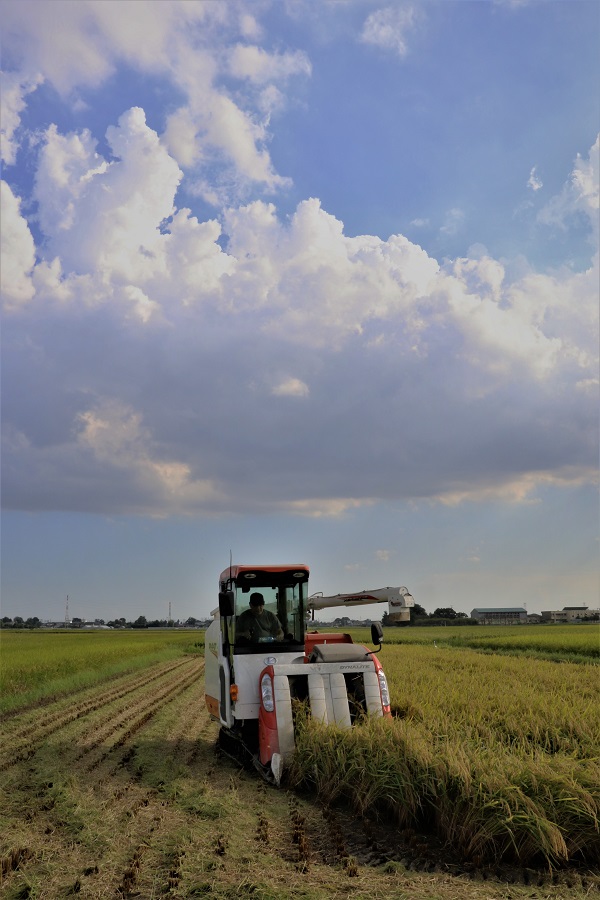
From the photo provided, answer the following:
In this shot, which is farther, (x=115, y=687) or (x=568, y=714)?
(x=115, y=687)

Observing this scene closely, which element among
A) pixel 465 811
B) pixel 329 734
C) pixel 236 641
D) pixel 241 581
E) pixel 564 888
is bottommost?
pixel 564 888

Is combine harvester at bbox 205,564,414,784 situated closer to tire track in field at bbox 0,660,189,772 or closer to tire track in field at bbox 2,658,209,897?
tire track in field at bbox 2,658,209,897

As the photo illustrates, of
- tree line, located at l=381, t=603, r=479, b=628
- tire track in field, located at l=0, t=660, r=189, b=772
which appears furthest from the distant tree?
tire track in field, located at l=0, t=660, r=189, b=772

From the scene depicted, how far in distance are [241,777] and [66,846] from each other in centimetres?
330

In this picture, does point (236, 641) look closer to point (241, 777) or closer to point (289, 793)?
point (241, 777)

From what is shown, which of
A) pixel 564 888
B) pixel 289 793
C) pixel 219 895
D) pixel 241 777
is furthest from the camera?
pixel 241 777

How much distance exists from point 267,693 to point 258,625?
142 cm

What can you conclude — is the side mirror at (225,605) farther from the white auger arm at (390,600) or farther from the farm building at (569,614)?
the farm building at (569,614)

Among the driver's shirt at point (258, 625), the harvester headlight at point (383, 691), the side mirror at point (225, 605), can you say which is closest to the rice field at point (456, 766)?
the harvester headlight at point (383, 691)

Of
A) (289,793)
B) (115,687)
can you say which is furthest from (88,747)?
(115,687)

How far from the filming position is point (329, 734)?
8422mm

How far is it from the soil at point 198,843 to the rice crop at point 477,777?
0.75 feet

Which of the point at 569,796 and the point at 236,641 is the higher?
the point at 236,641

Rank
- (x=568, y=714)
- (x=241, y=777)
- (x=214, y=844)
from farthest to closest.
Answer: (x=568, y=714) < (x=241, y=777) < (x=214, y=844)
